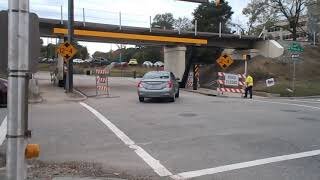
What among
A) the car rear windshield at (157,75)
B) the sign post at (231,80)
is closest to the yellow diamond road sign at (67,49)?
the car rear windshield at (157,75)

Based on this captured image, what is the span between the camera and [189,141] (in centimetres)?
1319

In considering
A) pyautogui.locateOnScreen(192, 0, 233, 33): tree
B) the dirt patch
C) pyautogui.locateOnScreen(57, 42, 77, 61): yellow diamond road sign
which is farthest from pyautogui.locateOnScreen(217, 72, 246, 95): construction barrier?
pyautogui.locateOnScreen(192, 0, 233, 33): tree

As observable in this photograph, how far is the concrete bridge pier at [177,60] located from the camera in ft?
167

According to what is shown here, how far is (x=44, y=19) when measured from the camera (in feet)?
136

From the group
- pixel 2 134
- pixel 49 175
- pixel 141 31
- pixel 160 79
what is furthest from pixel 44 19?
pixel 49 175

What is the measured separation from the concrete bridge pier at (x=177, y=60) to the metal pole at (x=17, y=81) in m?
45.1

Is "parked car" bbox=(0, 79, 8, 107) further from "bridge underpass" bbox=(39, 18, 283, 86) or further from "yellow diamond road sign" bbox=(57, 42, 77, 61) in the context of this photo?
"bridge underpass" bbox=(39, 18, 283, 86)

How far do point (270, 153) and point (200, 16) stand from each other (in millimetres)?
65000

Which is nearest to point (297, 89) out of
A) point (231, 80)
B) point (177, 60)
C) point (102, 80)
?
point (231, 80)

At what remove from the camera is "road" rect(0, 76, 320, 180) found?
9.98 m

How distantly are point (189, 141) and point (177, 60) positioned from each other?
38.2m

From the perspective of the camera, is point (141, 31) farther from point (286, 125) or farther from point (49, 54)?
point (49, 54)

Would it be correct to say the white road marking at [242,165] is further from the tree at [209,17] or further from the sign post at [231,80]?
the tree at [209,17]

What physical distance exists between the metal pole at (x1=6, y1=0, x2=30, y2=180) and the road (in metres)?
4.04
